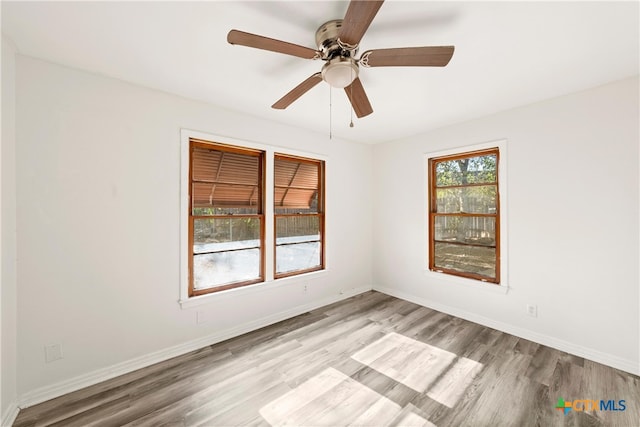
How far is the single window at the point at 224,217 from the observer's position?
284cm

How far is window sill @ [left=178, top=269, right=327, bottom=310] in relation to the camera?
8.93 ft

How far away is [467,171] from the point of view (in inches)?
138

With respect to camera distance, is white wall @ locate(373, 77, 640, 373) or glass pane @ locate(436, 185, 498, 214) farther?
glass pane @ locate(436, 185, 498, 214)

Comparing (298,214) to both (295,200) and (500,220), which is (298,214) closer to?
(295,200)

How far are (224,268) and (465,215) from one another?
10.4 ft

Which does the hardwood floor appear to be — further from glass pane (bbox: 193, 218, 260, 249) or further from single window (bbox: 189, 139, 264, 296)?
glass pane (bbox: 193, 218, 260, 249)

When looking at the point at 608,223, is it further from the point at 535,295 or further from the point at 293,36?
the point at 293,36

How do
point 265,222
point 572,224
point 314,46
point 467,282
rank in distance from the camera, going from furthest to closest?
point 467,282 → point 265,222 → point 572,224 → point 314,46

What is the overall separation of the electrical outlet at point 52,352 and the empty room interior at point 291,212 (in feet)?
0.05

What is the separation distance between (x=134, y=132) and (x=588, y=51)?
3.77 metres


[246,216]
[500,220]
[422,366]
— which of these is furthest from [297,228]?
[500,220]

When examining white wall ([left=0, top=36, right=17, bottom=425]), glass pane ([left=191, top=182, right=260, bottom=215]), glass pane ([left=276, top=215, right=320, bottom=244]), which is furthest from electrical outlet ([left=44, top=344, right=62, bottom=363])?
glass pane ([left=276, top=215, right=320, bottom=244])

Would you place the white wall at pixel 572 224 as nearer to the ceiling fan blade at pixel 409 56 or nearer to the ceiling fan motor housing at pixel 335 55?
the ceiling fan blade at pixel 409 56

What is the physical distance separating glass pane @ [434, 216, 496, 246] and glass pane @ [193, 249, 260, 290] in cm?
261
